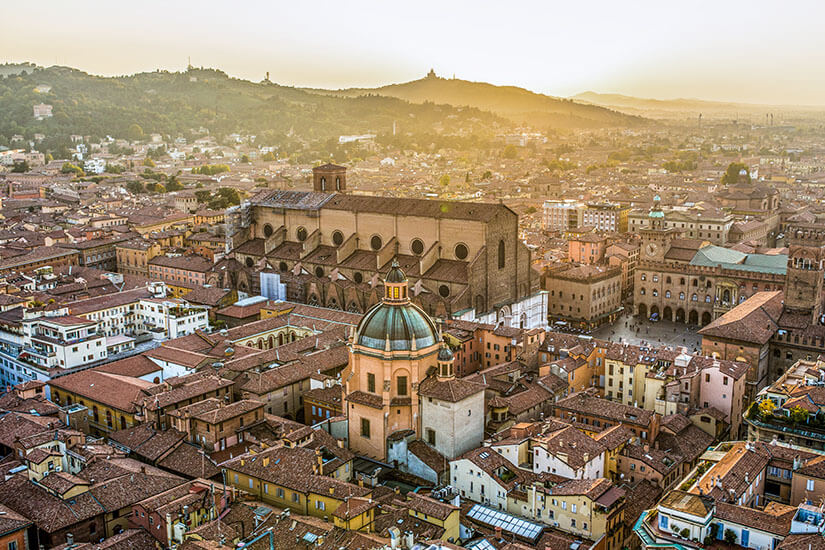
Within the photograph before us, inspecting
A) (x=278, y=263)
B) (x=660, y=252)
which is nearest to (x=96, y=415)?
(x=278, y=263)

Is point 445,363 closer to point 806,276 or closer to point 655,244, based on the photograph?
point 806,276

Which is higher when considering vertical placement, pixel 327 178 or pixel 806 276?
pixel 327 178

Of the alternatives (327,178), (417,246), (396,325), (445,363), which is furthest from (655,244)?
(396,325)

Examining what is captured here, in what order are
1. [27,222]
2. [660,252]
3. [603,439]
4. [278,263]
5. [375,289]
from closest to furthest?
[603,439] < [375,289] < [278,263] < [660,252] < [27,222]

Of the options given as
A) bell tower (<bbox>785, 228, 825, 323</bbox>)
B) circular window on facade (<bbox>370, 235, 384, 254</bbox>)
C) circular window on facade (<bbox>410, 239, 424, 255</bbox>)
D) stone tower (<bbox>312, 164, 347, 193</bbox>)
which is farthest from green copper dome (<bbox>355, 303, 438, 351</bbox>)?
stone tower (<bbox>312, 164, 347, 193</bbox>)

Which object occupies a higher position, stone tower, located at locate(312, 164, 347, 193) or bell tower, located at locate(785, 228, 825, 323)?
stone tower, located at locate(312, 164, 347, 193)

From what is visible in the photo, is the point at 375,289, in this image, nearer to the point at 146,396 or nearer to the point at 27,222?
the point at 146,396

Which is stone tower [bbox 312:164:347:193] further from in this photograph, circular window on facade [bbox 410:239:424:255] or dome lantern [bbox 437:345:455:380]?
dome lantern [bbox 437:345:455:380]
